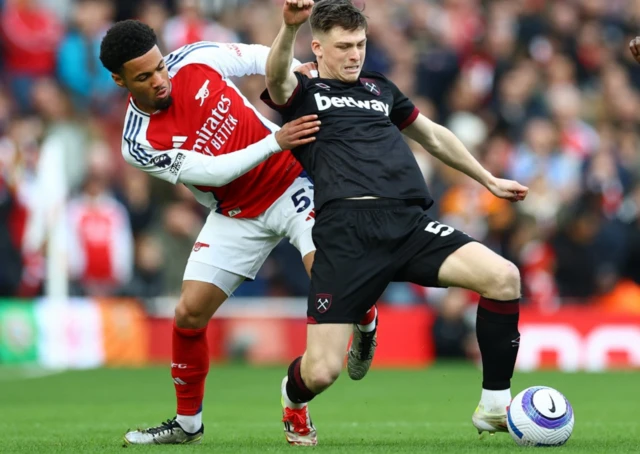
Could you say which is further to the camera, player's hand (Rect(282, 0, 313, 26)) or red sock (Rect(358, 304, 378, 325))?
red sock (Rect(358, 304, 378, 325))

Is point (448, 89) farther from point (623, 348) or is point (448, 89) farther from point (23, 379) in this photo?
point (23, 379)

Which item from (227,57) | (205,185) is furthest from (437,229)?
(227,57)

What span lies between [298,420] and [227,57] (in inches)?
91.6

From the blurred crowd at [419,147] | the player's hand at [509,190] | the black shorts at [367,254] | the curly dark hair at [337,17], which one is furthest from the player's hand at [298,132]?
the blurred crowd at [419,147]

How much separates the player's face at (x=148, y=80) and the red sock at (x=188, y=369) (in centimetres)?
139

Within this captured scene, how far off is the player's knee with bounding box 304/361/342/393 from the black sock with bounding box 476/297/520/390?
0.84 meters

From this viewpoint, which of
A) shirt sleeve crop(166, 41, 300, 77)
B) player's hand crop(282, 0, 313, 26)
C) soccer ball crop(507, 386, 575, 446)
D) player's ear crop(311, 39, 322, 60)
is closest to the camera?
player's hand crop(282, 0, 313, 26)

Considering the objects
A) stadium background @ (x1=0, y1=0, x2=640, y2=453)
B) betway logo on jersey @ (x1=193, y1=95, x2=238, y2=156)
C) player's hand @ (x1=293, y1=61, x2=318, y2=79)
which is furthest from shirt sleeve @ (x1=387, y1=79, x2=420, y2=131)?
stadium background @ (x1=0, y1=0, x2=640, y2=453)

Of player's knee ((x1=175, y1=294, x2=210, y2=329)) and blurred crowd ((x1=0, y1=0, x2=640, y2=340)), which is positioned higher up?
player's knee ((x1=175, y1=294, x2=210, y2=329))

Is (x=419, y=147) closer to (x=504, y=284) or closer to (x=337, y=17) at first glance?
(x=337, y=17)

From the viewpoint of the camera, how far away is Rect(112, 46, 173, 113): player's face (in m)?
7.49

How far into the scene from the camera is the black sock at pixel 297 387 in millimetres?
7375

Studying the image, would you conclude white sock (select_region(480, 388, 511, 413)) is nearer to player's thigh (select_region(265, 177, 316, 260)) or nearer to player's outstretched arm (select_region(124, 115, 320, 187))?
player's thigh (select_region(265, 177, 316, 260))

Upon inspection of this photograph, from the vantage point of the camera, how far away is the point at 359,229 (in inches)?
281
